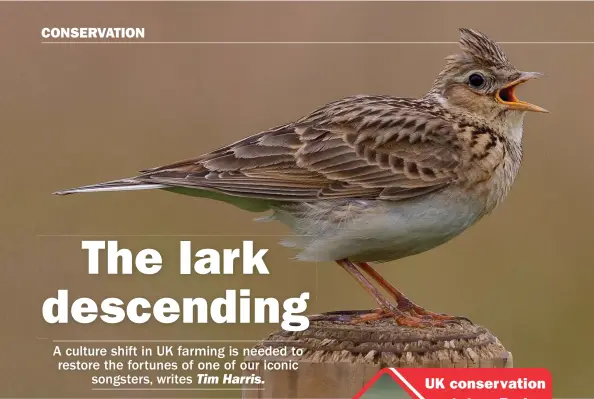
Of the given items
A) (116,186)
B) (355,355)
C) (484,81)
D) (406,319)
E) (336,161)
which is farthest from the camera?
(484,81)

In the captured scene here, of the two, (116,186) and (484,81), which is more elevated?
(484,81)

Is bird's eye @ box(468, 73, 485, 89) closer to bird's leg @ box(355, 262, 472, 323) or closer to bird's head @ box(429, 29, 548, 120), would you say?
bird's head @ box(429, 29, 548, 120)

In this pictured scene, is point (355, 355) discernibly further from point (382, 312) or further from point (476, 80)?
point (476, 80)

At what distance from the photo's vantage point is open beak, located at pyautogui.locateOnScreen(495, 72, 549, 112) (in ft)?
21.5

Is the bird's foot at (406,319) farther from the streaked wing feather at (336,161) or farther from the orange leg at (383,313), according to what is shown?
the streaked wing feather at (336,161)

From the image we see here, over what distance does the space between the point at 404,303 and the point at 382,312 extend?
0.62 metres

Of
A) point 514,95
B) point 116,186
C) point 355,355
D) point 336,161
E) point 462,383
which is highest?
point 514,95

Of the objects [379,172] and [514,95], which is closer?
[379,172]

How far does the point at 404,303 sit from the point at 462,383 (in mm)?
1387

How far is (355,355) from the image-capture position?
471cm

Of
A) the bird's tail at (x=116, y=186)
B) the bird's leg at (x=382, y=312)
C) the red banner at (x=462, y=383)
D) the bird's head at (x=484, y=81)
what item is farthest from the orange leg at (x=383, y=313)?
the bird's head at (x=484, y=81)

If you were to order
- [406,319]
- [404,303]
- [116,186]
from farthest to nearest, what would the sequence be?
1. [404,303]
2. [116,186]
3. [406,319]

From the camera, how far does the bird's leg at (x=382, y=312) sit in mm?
5336

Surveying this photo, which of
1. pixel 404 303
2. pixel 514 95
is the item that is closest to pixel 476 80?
pixel 514 95
